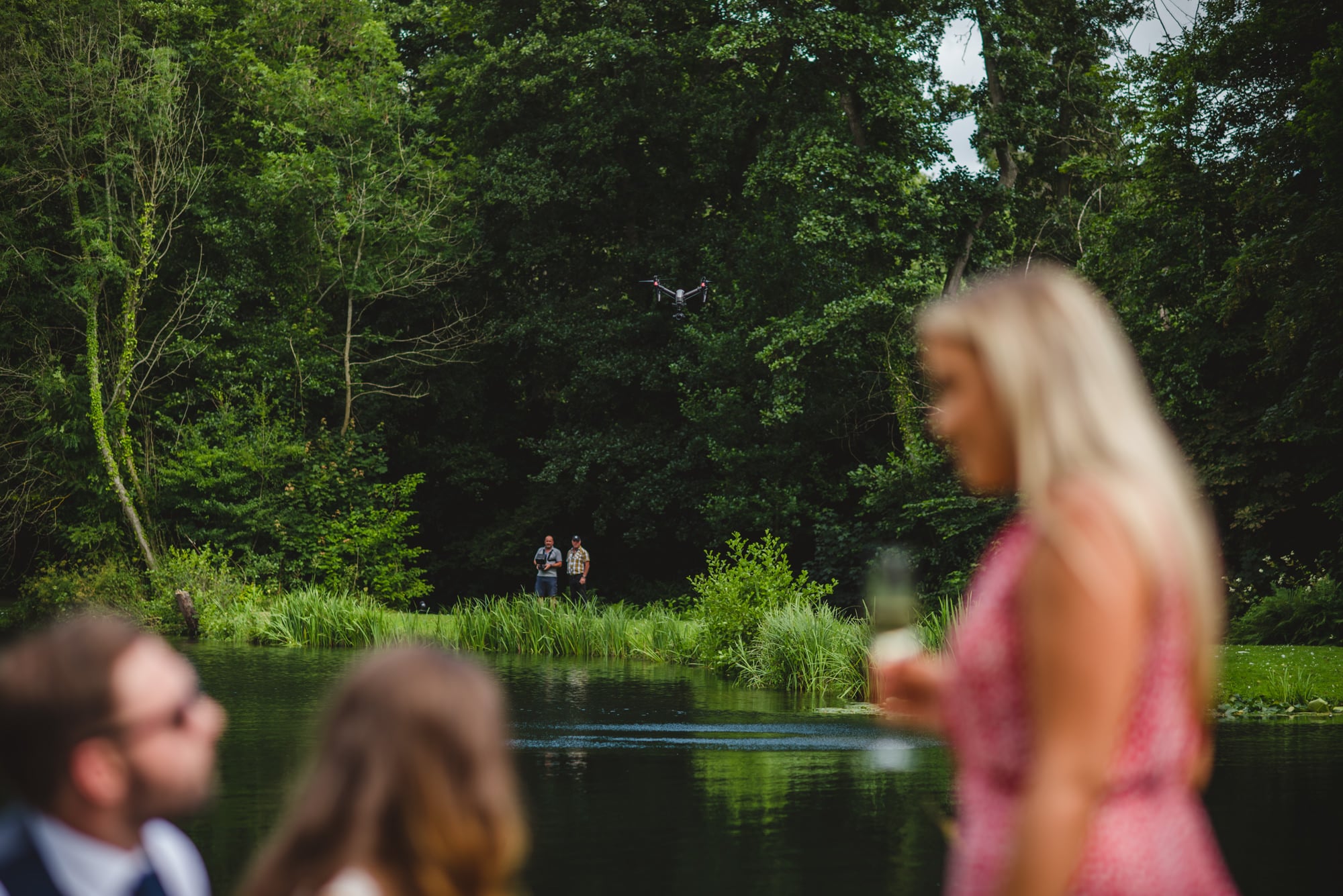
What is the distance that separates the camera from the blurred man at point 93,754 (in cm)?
196

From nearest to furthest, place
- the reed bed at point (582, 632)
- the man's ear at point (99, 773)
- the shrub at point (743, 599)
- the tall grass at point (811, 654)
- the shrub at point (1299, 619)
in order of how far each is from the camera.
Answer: the man's ear at point (99, 773) < the tall grass at point (811, 654) < the reed bed at point (582, 632) < the shrub at point (1299, 619) < the shrub at point (743, 599)

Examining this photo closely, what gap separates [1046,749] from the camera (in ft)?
6.26

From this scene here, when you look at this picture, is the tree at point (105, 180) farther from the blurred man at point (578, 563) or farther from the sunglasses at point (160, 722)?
the sunglasses at point (160, 722)

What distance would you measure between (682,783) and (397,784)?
9.03 m

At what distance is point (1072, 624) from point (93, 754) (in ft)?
4.02

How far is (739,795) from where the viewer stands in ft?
33.2

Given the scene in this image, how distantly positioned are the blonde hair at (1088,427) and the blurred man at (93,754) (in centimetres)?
114

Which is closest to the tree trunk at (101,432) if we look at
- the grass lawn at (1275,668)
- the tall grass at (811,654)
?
the tall grass at (811,654)

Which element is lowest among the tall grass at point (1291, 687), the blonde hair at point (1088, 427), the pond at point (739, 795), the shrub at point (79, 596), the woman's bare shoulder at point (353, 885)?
the pond at point (739, 795)

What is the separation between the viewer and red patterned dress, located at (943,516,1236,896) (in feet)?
6.61

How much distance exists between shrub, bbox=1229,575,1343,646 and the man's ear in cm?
1964

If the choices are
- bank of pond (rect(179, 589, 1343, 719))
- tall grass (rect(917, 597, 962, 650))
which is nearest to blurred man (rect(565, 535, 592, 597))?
bank of pond (rect(179, 589, 1343, 719))

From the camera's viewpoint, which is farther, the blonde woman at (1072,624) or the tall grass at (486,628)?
the tall grass at (486,628)

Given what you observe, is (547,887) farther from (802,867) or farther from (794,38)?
(794,38)
